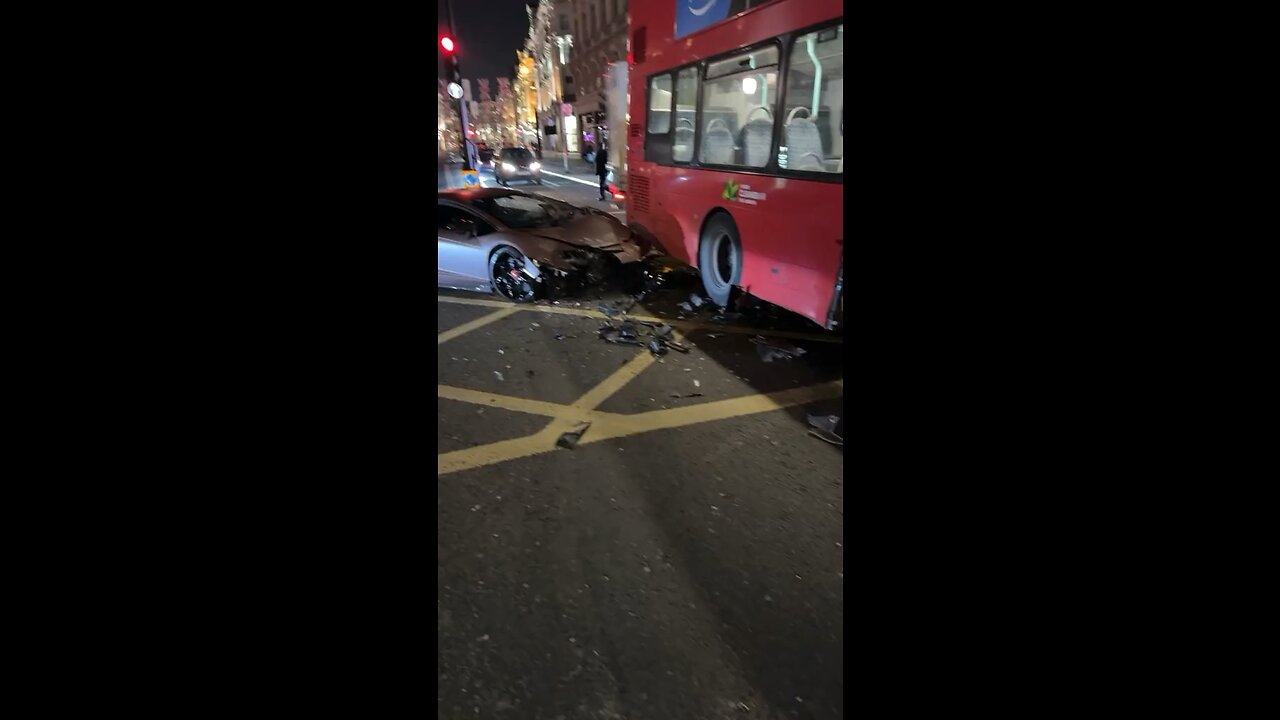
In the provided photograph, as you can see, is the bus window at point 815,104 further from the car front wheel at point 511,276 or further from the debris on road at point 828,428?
the car front wheel at point 511,276

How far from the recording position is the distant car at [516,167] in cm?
2819

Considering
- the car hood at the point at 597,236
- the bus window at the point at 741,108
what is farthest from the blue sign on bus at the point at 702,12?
the car hood at the point at 597,236

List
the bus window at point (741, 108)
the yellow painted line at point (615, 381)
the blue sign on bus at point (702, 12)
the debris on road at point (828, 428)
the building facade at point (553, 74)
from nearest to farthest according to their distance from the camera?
1. the debris on road at point (828, 428)
2. the yellow painted line at point (615, 381)
3. the bus window at point (741, 108)
4. the blue sign on bus at point (702, 12)
5. the building facade at point (553, 74)

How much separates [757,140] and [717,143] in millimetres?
872

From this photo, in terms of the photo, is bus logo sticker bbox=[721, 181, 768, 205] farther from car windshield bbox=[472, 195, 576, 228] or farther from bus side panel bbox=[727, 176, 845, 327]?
car windshield bbox=[472, 195, 576, 228]

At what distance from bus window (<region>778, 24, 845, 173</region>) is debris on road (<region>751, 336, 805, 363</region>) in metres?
1.59

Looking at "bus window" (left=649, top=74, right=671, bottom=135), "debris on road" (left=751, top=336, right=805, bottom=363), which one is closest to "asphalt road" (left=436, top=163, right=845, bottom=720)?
"debris on road" (left=751, top=336, right=805, bottom=363)

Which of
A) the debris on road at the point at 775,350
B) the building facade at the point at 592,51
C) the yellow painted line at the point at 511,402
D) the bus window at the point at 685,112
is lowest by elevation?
the yellow painted line at the point at 511,402

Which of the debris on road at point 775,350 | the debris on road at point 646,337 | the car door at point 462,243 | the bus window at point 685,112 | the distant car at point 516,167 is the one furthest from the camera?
the distant car at point 516,167

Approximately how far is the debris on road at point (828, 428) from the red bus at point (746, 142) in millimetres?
1114

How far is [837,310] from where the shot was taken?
4918 mm

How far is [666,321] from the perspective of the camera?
6.70m
